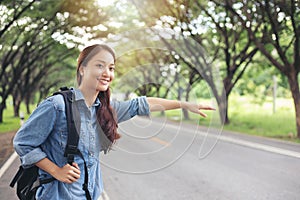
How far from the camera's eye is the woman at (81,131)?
6.26 ft

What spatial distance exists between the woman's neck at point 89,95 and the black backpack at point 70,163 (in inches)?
2.6

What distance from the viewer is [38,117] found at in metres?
1.91

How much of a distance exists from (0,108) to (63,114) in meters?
24.4

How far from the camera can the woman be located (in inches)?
75.2

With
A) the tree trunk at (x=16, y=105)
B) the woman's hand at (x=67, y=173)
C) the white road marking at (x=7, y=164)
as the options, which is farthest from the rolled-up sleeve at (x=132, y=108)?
the tree trunk at (x=16, y=105)

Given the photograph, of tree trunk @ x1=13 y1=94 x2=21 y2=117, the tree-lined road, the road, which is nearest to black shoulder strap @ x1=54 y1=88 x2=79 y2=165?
the road

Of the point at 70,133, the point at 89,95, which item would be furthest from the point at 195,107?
the point at 70,133

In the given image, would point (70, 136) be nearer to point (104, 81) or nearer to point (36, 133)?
point (36, 133)

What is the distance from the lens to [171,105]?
90.0 inches

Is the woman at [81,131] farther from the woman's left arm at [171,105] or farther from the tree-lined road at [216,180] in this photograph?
the tree-lined road at [216,180]

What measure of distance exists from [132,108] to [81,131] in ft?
1.40

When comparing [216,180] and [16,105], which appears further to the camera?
[16,105]

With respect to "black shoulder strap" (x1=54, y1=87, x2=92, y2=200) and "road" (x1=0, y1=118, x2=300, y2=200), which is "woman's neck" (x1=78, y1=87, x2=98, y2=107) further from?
"road" (x1=0, y1=118, x2=300, y2=200)

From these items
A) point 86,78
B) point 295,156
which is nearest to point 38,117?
point 86,78
